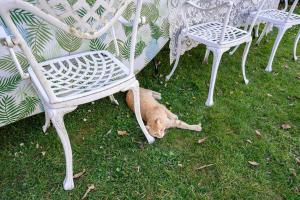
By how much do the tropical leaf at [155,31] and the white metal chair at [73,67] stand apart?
19.7 inches

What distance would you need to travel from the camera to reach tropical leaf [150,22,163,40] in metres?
1.99

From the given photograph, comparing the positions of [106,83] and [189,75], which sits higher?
[106,83]

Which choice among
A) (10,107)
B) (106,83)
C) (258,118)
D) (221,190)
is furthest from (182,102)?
(10,107)

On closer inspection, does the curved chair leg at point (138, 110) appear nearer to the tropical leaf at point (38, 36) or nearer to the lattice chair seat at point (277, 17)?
the tropical leaf at point (38, 36)

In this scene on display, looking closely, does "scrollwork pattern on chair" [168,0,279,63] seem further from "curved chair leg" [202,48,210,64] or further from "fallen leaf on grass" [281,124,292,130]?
"fallen leaf on grass" [281,124,292,130]

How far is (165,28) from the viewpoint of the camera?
208cm

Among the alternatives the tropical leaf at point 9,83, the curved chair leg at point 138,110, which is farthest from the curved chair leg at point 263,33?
the tropical leaf at point 9,83

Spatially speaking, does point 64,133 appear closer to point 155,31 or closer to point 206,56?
point 155,31

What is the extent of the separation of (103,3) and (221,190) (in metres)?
1.20

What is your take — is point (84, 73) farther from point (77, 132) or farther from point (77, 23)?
point (77, 132)

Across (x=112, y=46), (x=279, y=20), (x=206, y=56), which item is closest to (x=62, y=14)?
(x=112, y=46)

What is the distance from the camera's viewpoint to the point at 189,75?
258 cm

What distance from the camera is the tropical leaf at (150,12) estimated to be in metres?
1.87

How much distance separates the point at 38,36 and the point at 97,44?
389 millimetres
